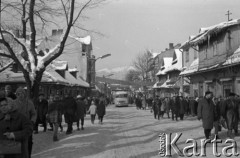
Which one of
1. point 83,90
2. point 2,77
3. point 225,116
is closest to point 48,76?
point 2,77

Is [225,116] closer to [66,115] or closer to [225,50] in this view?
[66,115]

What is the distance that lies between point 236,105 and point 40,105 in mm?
7897

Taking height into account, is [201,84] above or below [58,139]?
above

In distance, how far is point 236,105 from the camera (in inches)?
530

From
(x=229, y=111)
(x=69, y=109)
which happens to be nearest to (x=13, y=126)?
(x=229, y=111)

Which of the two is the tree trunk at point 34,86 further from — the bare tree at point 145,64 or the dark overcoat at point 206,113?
the bare tree at point 145,64

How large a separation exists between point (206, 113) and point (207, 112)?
5cm

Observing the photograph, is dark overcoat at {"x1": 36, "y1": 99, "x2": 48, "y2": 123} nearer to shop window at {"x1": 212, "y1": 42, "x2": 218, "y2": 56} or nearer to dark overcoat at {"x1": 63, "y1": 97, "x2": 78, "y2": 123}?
dark overcoat at {"x1": 63, "y1": 97, "x2": 78, "y2": 123}

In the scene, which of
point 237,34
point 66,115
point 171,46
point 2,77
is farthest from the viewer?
point 171,46

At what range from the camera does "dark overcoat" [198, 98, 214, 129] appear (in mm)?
11914

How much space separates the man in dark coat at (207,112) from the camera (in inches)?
469

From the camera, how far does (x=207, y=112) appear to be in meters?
12.0

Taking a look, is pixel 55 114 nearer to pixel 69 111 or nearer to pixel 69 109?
pixel 69 111

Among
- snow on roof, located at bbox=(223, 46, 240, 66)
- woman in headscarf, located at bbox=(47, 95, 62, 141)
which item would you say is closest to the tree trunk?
woman in headscarf, located at bbox=(47, 95, 62, 141)
